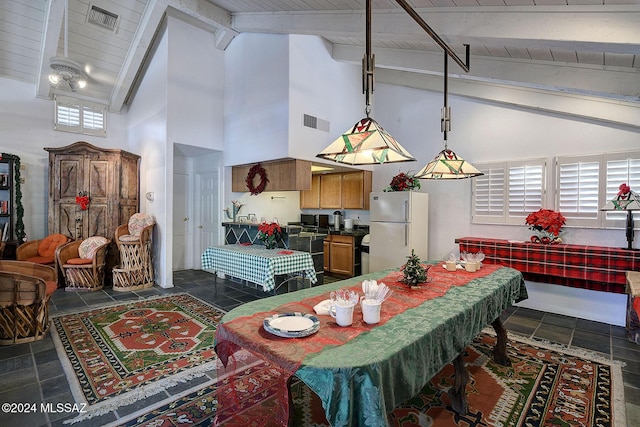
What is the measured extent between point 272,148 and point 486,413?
4.17 m

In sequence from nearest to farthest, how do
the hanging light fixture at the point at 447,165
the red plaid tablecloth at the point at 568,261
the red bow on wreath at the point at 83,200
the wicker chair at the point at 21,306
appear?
the hanging light fixture at the point at 447,165, the wicker chair at the point at 21,306, the red plaid tablecloth at the point at 568,261, the red bow on wreath at the point at 83,200

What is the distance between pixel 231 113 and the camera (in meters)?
5.80

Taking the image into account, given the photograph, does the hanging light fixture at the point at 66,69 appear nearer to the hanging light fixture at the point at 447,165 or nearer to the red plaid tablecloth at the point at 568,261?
the hanging light fixture at the point at 447,165

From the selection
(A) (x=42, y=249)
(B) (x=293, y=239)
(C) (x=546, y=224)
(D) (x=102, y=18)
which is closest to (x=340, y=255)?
(B) (x=293, y=239)

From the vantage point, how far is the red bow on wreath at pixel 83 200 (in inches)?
214

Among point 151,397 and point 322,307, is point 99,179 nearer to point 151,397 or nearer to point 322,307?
point 151,397

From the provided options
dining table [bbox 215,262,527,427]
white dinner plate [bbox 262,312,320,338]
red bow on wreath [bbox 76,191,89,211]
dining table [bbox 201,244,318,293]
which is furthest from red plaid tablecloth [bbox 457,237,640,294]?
red bow on wreath [bbox 76,191,89,211]

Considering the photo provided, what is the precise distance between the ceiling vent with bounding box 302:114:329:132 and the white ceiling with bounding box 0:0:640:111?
1.18 meters

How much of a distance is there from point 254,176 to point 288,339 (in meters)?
4.36

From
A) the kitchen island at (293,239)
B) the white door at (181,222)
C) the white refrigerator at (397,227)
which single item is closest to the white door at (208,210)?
the white door at (181,222)

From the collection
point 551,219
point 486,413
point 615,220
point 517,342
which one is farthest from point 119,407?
point 615,220

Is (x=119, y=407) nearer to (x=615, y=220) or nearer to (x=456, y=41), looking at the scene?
(x=456, y=41)

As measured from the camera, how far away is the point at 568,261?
3.75 meters

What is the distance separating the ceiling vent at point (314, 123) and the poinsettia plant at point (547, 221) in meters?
3.33
